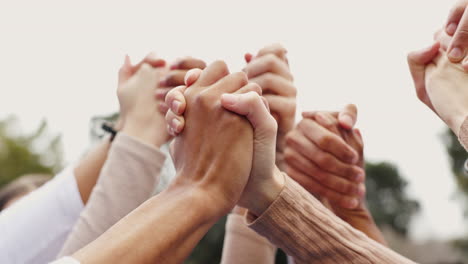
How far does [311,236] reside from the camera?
131 cm

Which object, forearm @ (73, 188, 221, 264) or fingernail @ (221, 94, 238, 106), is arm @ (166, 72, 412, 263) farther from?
forearm @ (73, 188, 221, 264)

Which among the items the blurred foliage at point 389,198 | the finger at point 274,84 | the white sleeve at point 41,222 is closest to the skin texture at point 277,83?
the finger at point 274,84

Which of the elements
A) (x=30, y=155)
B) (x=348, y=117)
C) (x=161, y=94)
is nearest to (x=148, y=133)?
(x=161, y=94)

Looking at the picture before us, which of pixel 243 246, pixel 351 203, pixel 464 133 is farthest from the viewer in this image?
pixel 351 203

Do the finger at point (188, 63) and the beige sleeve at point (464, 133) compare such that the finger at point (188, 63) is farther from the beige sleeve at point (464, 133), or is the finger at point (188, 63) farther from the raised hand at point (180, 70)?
the beige sleeve at point (464, 133)

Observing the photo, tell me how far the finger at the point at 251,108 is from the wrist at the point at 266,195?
158 millimetres

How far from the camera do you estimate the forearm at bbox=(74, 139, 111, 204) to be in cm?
226

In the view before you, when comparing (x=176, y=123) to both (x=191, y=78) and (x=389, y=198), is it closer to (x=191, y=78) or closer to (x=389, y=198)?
(x=191, y=78)

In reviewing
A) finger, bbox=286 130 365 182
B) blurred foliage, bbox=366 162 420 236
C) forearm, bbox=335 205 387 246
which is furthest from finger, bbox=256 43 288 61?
blurred foliage, bbox=366 162 420 236

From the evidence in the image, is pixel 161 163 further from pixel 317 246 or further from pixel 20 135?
pixel 20 135

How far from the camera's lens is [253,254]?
6.10 feet

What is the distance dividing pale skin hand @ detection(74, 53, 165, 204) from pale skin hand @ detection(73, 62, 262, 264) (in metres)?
1.06

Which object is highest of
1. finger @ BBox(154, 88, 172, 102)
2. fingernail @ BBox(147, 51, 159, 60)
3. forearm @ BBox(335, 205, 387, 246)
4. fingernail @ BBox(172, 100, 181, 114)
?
fingernail @ BBox(172, 100, 181, 114)

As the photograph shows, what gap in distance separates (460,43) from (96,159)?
5.53 ft
